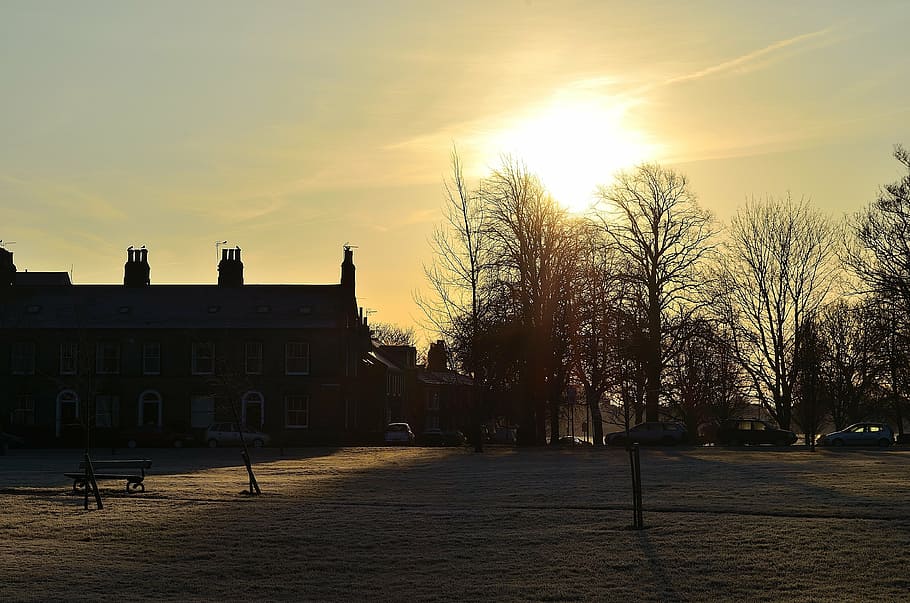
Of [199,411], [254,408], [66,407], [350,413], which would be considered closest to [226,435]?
[254,408]

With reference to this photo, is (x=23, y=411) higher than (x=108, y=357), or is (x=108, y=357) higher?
(x=108, y=357)

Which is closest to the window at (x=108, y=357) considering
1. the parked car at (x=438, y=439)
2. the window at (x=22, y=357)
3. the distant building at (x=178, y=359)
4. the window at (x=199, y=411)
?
the distant building at (x=178, y=359)

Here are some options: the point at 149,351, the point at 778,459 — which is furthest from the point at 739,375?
the point at 149,351

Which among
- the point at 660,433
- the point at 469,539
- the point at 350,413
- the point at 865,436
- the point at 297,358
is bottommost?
the point at 469,539

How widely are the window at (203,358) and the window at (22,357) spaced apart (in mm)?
10281

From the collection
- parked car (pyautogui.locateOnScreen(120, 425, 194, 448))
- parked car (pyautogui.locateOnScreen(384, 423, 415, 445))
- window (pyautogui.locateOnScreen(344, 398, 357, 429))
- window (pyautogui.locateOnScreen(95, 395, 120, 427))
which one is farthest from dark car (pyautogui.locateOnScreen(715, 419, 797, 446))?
window (pyautogui.locateOnScreen(95, 395, 120, 427))

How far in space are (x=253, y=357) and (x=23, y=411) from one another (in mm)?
14749

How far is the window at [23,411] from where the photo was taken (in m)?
68.1

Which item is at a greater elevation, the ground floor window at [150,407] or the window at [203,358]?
the window at [203,358]

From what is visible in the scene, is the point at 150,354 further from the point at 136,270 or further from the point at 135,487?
the point at 135,487

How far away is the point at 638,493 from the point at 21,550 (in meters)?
9.86

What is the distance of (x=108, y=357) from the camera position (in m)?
68.9

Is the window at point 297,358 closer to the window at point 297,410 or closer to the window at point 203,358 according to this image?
the window at point 297,410

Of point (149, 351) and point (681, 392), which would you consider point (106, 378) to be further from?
point (681, 392)
